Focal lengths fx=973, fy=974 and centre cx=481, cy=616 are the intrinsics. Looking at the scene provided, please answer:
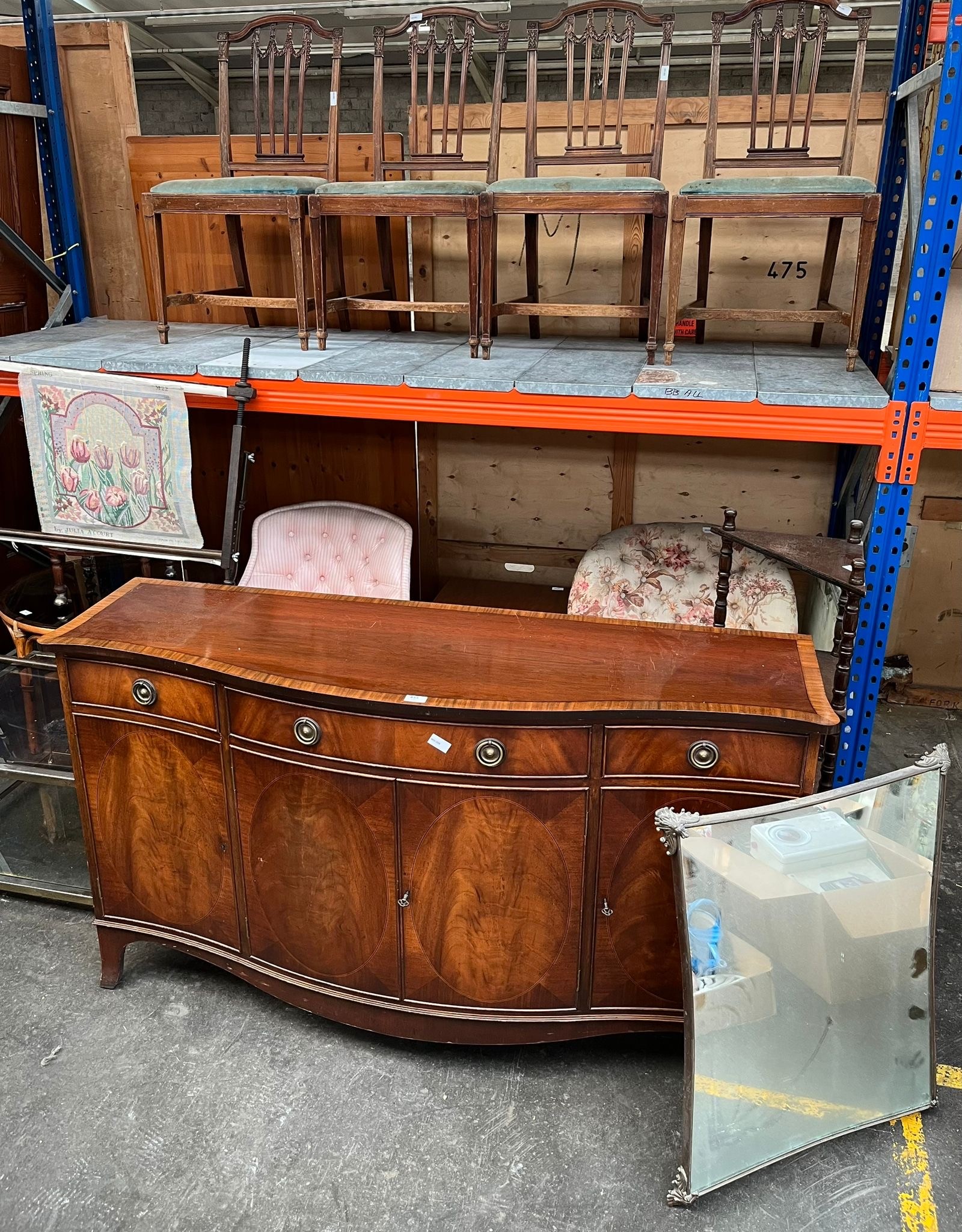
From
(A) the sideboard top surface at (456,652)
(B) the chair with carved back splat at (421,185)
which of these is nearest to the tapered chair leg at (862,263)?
(A) the sideboard top surface at (456,652)

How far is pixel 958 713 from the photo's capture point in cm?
365

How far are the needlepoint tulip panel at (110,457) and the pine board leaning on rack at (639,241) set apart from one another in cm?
128

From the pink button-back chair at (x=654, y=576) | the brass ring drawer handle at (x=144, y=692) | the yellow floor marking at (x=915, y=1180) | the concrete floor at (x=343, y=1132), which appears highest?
the brass ring drawer handle at (x=144, y=692)

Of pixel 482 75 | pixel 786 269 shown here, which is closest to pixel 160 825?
pixel 786 269

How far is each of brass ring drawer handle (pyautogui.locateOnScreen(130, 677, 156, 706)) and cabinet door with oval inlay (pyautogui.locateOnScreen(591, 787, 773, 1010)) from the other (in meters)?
0.98

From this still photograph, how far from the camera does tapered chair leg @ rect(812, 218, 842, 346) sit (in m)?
2.92

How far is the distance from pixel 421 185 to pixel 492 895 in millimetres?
1915

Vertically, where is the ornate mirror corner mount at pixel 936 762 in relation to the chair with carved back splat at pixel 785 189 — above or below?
below

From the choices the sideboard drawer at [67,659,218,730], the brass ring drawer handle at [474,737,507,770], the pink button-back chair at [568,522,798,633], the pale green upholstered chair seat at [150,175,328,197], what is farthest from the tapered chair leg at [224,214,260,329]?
the brass ring drawer handle at [474,737,507,770]

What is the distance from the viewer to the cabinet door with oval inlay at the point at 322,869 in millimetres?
1996

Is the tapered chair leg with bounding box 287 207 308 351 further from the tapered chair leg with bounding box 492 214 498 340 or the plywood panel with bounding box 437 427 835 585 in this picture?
the plywood panel with bounding box 437 427 835 585

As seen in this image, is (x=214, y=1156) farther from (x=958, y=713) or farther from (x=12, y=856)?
(x=958, y=713)

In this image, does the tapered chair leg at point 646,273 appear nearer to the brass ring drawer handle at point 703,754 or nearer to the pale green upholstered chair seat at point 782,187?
the pale green upholstered chair seat at point 782,187

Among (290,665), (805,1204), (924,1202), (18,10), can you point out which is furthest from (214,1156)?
(18,10)
